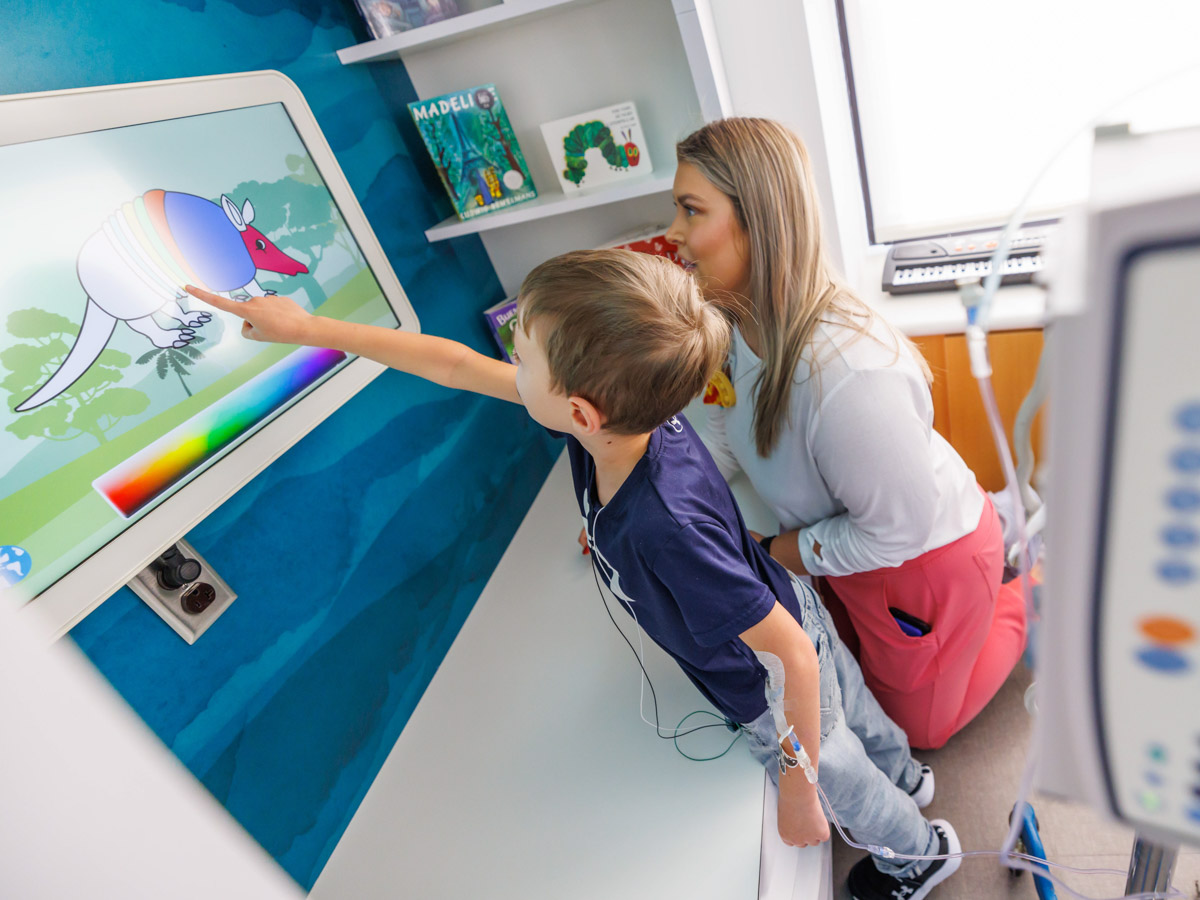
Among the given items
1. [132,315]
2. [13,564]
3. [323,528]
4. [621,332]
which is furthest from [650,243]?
[13,564]

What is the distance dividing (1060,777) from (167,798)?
519 mm

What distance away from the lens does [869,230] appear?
1959mm

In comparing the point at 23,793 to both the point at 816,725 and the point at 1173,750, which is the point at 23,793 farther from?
the point at 816,725

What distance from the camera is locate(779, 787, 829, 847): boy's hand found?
0.95 m

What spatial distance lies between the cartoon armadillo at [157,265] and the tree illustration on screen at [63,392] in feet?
0.03

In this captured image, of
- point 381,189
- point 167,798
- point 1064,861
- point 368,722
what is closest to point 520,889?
point 368,722

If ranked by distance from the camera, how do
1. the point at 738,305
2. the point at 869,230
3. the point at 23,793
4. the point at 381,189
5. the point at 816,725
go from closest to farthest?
1. the point at 23,793
2. the point at 816,725
3. the point at 738,305
4. the point at 381,189
5. the point at 869,230

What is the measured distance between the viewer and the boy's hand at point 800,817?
95cm

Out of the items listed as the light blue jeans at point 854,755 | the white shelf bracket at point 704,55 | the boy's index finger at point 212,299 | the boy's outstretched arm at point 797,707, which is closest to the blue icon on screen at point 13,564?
the boy's index finger at point 212,299

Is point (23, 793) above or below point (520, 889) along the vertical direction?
above

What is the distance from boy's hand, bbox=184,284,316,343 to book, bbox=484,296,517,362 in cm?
79

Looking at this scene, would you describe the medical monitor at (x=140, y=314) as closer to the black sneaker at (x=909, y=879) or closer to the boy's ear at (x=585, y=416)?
the boy's ear at (x=585, y=416)

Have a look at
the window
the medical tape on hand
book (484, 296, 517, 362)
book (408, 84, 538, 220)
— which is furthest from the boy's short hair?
the window

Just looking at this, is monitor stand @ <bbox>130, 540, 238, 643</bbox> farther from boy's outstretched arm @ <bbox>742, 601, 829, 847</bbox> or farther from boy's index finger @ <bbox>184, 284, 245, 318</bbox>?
boy's outstretched arm @ <bbox>742, 601, 829, 847</bbox>
